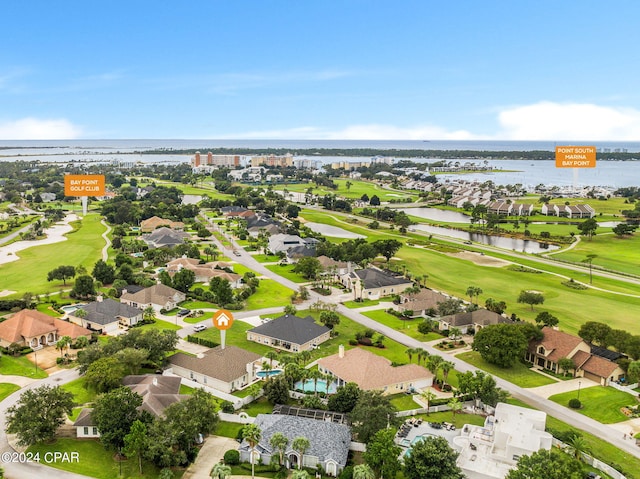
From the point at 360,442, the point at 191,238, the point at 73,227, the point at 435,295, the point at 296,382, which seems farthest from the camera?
the point at 73,227

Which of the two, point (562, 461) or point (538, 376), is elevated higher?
point (562, 461)

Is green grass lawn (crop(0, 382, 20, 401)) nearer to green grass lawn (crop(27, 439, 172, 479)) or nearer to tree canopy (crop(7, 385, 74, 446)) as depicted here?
tree canopy (crop(7, 385, 74, 446))

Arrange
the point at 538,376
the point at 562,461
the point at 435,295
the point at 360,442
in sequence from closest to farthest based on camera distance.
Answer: the point at 562,461 → the point at 360,442 → the point at 538,376 → the point at 435,295

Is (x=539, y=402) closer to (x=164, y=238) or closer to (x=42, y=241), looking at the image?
(x=164, y=238)

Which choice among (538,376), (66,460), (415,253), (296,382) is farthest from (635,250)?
(66,460)

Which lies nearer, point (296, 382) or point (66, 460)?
point (66, 460)

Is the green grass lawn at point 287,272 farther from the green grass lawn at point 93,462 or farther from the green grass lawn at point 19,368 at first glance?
the green grass lawn at point 93,462

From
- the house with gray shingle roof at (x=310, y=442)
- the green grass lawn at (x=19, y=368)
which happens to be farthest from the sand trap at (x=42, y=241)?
the house with gray shingle roof at (x=310, y=442)

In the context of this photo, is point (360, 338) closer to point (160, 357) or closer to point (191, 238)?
point (160, 357)
